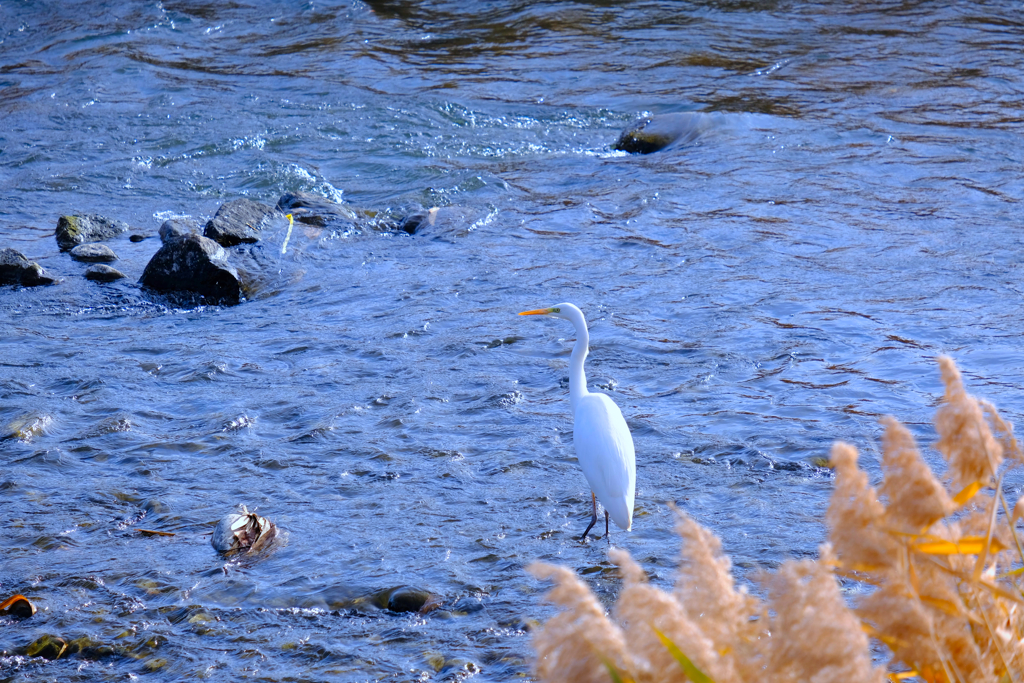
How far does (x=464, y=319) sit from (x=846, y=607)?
483 cm

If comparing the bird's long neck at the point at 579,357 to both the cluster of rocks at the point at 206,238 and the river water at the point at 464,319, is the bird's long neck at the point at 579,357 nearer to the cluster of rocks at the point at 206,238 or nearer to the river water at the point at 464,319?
the river water at the point at 464,319

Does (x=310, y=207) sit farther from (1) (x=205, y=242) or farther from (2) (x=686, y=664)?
(2) (x=686, y=664)

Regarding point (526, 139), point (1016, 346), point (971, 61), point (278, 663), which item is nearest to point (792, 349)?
point (1016, 346)

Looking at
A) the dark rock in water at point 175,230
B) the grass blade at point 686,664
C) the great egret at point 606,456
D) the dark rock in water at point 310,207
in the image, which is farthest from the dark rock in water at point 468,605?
the dark rock in water at point 310,207

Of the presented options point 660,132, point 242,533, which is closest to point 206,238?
point 242,533

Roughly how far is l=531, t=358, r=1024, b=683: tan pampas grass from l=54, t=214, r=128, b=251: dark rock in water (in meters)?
6.86

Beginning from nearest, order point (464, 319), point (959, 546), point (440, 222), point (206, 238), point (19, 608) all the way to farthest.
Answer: point (959, 546) < point (19, 608) < point (464, 319) < point (206, 238) < point (440, 222)

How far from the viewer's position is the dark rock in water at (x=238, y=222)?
6.94 m

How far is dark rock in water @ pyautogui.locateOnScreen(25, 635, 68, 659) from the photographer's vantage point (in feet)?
9.66

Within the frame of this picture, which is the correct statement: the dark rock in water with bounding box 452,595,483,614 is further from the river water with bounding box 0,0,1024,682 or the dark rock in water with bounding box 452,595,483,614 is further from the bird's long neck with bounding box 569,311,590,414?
the bird's long neck with bounding box 569,311,590,414

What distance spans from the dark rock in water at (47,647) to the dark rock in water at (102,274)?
3931 mm

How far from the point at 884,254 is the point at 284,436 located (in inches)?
161

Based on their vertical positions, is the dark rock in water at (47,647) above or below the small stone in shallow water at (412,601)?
above

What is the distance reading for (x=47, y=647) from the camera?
2.97 m
